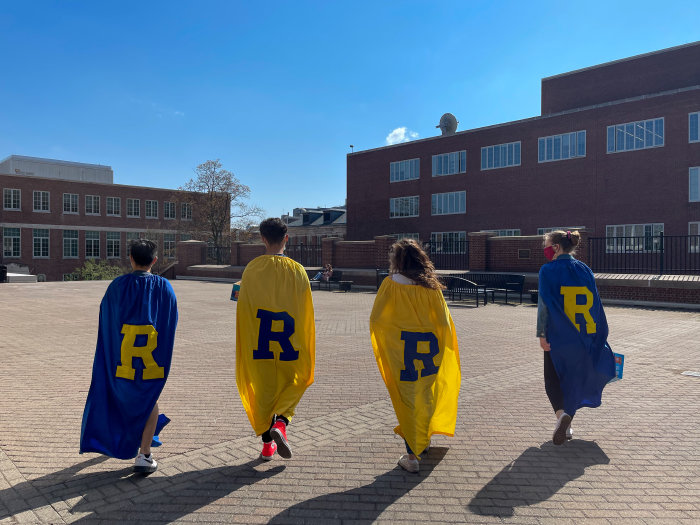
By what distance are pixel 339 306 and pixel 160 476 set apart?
12.6 meters

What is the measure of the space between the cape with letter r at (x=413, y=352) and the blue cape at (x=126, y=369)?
5.14ft

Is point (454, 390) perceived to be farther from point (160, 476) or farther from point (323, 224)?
point (323, 224)

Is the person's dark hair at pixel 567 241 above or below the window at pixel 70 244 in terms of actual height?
below

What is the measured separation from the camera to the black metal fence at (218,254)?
3597 cm

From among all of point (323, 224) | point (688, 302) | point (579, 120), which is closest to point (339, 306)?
point (688, 302)

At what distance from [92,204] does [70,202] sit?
205 centimetres

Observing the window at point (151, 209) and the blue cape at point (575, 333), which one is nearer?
the blue cape at point (575, 333)

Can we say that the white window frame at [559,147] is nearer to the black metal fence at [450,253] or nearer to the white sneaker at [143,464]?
the black metal fence at [450,253]

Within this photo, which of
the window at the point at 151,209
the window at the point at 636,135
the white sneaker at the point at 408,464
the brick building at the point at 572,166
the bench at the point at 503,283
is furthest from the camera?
the window at the point at 151,209

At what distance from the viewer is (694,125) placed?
93.0ft

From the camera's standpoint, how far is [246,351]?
157 inches

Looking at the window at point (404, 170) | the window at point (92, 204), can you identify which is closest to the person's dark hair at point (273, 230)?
the window at point (404, 170)

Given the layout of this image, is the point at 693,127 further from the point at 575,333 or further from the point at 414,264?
the point at 414,264

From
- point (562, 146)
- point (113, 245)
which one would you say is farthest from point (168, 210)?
point (562, 146)
